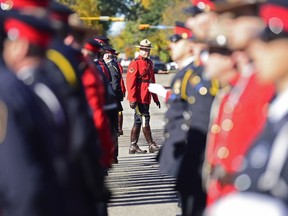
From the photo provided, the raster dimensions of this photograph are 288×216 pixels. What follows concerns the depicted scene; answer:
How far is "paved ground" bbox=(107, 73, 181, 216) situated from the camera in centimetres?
868

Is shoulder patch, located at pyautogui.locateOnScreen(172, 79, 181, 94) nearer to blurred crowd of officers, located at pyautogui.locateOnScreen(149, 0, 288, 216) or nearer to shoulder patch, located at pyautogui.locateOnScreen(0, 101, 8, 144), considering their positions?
blurred crowd of officers, located at pyautogui.locateOnScreen(149, 0, 288, 216)

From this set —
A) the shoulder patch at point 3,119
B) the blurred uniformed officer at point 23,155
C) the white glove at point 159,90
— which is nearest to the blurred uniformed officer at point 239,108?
the blurred uniformed officer at point 23,155

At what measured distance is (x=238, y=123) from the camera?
388cm

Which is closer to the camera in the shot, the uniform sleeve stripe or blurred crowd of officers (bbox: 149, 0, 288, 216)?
blurred crowd of officers (bbox: 149, 0, 288, 216)

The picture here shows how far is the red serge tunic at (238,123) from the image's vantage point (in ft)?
11.8

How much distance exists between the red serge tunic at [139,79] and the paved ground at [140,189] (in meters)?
0.95

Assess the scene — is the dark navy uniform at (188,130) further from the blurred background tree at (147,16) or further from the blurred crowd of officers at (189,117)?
the blurred background tree at (147,16)

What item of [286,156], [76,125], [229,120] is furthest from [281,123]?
[76,125]

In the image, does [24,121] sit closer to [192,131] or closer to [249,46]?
[249,46]

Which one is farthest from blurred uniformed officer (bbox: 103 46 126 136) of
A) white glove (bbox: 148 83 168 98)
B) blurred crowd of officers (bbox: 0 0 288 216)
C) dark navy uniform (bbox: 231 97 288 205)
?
dark navy uniform (bbox: 231 97 288 205)

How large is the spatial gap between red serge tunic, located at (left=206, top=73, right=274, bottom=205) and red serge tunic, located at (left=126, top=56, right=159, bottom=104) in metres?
8.51

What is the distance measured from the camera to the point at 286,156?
2.75 metres

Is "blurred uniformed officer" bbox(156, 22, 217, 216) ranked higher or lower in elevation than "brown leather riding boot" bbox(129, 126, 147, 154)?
higher

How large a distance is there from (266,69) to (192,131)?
2957 millimetres
